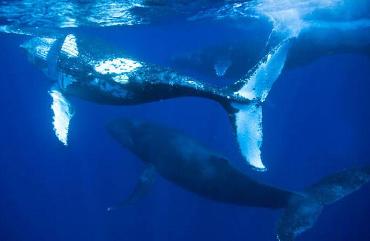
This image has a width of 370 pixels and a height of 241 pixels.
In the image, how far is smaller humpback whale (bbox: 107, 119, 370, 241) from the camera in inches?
461

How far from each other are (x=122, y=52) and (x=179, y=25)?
16646 millimetres

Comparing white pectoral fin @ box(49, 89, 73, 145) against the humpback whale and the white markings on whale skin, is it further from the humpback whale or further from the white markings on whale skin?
the white markings on whale skin

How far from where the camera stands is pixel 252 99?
772 cm

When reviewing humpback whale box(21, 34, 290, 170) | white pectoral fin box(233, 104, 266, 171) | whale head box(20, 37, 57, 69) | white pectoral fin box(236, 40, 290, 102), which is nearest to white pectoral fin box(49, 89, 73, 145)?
humpback whale box(21, 34, 290, 170)

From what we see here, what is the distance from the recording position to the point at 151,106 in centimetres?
3406

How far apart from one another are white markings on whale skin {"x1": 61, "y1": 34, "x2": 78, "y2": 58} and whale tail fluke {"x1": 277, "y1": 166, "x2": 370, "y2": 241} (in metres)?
7.72

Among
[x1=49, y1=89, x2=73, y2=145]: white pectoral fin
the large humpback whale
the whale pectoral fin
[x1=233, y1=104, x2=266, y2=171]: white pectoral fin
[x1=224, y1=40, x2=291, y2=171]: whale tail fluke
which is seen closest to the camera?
[x1=233, y1=104, x2=266, y2=171]: white pectoral fin

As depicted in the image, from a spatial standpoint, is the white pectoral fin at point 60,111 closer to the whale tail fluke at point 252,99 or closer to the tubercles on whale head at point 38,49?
the tubercles on whale head at point 38,49

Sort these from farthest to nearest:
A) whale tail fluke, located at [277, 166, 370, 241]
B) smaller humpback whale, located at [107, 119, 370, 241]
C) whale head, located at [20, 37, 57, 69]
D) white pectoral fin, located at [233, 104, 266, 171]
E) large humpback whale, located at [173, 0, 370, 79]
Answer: large humpback whale, located at [173, 0, 370, 79] < whale head, located at [20, 37, 57, 69] < smaller humpback whale, located at [107, 119, 370, 241] < whale tail fluke, located at [277, 166, 370, 241] < white pectoral fin, located at [233, 104, 266, 171]

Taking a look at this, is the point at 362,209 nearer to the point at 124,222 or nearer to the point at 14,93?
the point at 124,222

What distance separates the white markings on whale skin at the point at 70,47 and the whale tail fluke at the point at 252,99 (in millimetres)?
4835

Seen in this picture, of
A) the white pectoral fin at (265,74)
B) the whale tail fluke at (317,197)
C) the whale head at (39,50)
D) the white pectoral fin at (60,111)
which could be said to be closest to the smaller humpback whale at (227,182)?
the whale tail fluke at (317,197)

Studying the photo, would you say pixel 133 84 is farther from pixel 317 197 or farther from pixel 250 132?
pixel 317 197

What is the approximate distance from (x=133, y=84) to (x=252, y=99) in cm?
283
